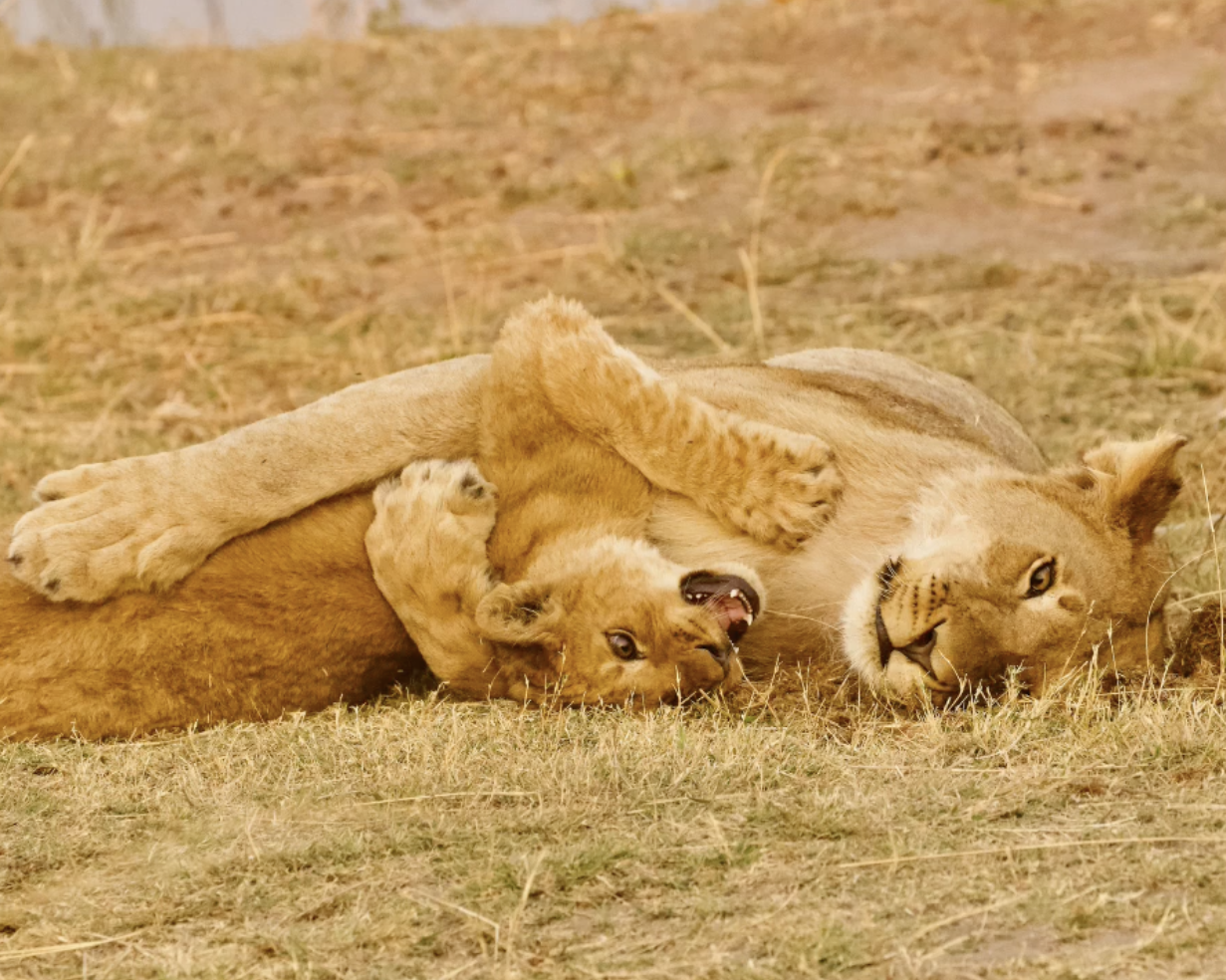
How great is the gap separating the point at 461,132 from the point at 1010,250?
3596 millimetres

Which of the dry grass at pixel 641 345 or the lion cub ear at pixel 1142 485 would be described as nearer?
the dry grass at pixel 641 345

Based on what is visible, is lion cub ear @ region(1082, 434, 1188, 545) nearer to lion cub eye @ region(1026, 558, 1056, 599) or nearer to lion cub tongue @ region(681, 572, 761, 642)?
lion cub eye @ region(1026, 558, 1056, 599)

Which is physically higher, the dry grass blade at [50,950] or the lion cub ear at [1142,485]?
the lion cub ear at [1142,485]

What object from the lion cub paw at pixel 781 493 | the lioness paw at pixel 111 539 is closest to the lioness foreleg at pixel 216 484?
the lioness paw at pixel 111 539

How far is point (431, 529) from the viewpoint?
3.83 m

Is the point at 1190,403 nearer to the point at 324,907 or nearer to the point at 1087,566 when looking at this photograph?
the point at 1087,566

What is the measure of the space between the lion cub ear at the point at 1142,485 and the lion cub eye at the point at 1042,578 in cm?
32

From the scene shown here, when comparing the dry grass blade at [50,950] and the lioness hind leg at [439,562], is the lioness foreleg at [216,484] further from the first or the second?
the dry grass blade at [50,950]

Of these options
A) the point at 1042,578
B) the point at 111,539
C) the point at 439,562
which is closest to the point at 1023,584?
the point at 1042,578

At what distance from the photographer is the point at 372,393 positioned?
4.23m

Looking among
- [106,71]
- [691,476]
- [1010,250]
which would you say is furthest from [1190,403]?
[106,71]

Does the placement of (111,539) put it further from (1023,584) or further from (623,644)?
(1023,584)

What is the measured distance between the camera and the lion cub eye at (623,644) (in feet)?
12.3

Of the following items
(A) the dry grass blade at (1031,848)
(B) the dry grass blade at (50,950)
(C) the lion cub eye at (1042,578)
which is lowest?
(A) the dry grass blade at (1031,848)
